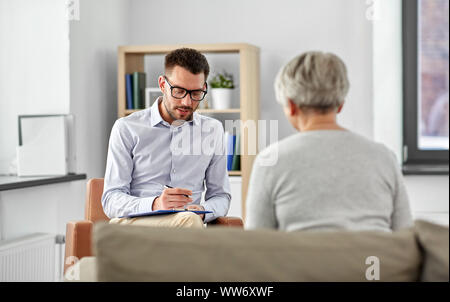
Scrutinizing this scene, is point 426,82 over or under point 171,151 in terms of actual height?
over

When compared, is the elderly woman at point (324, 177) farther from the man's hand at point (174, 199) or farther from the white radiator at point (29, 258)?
the white radiator at point (29, 258)

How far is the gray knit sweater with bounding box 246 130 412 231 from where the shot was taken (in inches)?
53.8

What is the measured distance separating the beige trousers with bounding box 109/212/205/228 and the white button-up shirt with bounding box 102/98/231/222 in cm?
17

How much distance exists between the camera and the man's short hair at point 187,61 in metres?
2.53

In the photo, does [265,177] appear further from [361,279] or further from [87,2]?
[87,2]

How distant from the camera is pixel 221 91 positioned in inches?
164

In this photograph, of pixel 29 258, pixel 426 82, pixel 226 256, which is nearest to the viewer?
pixel 226 256

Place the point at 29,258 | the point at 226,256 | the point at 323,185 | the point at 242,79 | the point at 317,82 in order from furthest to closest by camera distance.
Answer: the point at 242,79 < the point at 29,258 < the point at 317,82 < the point at 323,185 < the point at 226,256

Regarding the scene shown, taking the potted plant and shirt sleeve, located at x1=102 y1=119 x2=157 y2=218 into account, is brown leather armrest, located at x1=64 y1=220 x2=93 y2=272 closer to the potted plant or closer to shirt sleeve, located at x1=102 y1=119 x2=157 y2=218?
shirt sleeve, located at x1=102 y1=119 x2=157 y2=218

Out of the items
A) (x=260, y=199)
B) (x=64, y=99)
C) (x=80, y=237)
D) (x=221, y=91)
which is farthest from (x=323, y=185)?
(x=221, y=91)

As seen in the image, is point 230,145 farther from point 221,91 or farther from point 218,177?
point 218,177

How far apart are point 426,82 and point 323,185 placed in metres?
2.87

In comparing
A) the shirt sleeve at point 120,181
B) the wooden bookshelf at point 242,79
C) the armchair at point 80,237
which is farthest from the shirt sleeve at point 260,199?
the wooden bookshelf at point 242,79
